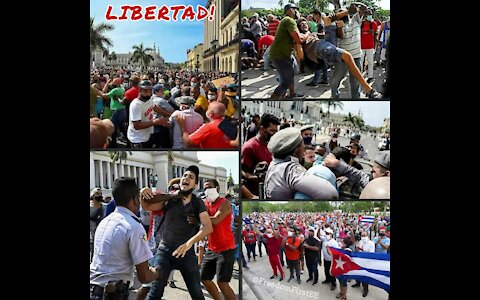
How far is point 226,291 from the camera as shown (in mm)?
6574

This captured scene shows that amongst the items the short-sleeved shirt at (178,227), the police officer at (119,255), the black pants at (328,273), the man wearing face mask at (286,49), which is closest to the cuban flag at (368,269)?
the black pants at (328,273)

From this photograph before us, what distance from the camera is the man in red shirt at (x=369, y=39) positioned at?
6.76 meters

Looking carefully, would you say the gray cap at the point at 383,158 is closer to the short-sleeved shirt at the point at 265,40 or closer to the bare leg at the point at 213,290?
the short-sleeved shirt at the point at 265,40

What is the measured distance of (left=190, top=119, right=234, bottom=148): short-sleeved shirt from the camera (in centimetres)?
663

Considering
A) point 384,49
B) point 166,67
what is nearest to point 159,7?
point 166,67

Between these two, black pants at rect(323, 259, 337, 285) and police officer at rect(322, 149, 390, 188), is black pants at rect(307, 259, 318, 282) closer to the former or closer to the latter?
black pants at rect(323, 259, 337, 285)

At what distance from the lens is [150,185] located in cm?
657

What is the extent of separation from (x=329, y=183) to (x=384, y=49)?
4.49 feet

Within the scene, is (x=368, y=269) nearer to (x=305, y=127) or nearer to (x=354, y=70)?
(x=305, y=127)

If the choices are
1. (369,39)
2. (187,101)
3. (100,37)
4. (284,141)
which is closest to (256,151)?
(284,141)

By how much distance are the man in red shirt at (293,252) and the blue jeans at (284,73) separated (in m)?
1.30

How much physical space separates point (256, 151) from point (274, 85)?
651mm

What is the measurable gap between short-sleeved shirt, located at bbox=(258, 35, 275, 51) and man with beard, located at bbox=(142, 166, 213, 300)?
1.57 metres

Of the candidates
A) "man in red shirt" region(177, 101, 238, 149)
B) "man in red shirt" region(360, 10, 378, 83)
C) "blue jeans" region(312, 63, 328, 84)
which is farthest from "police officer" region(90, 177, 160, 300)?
"man in red shirt" region(360, 10, 378, 83)
